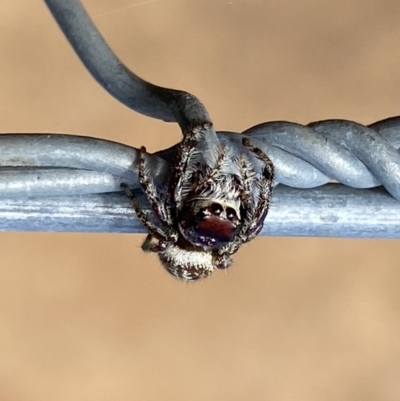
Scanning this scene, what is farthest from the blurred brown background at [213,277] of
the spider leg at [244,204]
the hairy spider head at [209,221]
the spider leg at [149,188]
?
the spider leg at [149,188]

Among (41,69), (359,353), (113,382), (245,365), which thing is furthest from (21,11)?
(359,353)

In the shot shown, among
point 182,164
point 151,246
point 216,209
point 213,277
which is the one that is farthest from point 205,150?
point 213,277

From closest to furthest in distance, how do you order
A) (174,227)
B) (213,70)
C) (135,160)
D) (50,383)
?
(135,160), (174,227), (50,383), (213,70)

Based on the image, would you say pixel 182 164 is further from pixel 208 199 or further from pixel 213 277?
pixel 213 277

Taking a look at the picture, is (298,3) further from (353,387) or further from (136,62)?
(353,387)

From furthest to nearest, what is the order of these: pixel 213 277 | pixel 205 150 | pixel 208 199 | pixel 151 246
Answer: pixel 213 277 → pixel 151 246 → pixel 208 199 → pixel 205 150

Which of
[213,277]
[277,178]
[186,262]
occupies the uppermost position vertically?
[213,277]

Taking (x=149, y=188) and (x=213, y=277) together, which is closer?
Answer: (x=149, y=188)
